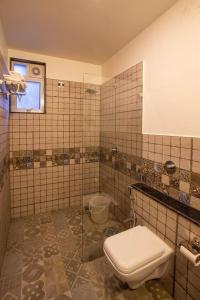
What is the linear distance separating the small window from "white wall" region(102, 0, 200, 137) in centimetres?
136

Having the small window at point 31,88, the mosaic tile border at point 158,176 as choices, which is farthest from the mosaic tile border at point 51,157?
the small window at point 31,88

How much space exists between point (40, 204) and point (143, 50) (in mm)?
2459

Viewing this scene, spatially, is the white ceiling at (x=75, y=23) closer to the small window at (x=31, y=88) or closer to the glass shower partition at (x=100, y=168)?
the small window at (x=31, y=88)

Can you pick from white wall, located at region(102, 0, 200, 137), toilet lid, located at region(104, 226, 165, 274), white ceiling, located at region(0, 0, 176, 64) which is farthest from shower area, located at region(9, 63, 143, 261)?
toilet lid, located at region(104, 226, 165, 274)

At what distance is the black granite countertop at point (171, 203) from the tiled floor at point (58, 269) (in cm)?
70

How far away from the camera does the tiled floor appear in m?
1.44

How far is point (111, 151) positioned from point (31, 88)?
1.45 m

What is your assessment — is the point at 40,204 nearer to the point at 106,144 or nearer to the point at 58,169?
the point at 58,169

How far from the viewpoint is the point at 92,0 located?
56.8 inches

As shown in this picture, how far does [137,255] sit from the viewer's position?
1295mm

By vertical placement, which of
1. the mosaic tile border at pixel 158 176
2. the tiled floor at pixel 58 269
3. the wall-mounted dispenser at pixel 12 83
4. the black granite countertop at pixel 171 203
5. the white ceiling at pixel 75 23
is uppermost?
the white ceiling at pixel 75 23

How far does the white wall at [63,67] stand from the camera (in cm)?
236

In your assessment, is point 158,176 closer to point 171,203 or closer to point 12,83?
Answer: point 171,203

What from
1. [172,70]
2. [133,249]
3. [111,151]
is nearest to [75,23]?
[172,70]
